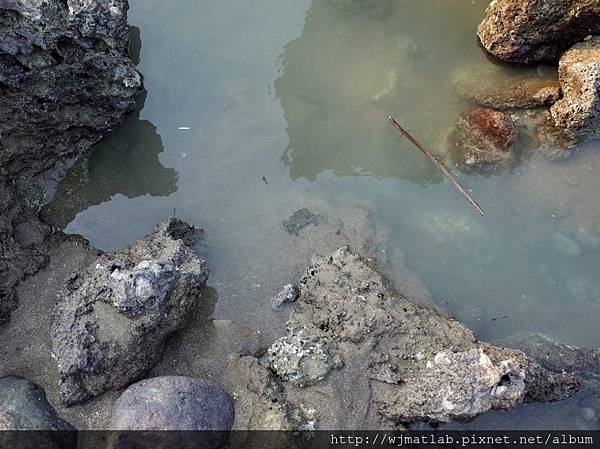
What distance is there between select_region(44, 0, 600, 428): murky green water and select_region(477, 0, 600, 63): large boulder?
0.24 m

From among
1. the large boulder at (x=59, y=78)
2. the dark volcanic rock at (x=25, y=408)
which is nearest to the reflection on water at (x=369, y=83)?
the large boulder at (x=59, y=78)

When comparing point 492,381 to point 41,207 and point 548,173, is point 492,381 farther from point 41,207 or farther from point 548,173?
point 41,207

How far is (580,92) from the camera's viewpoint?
4312 mm

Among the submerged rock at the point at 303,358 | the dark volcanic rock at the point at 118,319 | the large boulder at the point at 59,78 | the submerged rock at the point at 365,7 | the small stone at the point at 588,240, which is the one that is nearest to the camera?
the dark volcanic rock at the point at 118,319

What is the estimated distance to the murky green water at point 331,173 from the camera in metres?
4.10

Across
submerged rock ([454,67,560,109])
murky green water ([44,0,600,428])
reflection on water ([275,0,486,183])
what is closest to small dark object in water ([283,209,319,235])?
murky green water ([44,0,600,428])

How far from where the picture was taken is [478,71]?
15.8 ft

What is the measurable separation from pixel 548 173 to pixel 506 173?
36 centimetres

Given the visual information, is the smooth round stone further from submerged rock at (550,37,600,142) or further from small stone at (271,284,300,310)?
submerged rock at (550,37,600,142)

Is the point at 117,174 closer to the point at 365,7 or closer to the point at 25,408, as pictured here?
the point at 25,408

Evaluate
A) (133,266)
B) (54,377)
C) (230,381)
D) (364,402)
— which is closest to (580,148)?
(364,402)

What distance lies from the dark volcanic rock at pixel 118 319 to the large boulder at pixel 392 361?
769mm

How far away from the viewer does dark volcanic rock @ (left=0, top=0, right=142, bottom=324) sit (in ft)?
12.1

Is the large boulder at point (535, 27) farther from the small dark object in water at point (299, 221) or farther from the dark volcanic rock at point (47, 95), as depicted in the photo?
the dark volcanic rock at point (47, 95)
